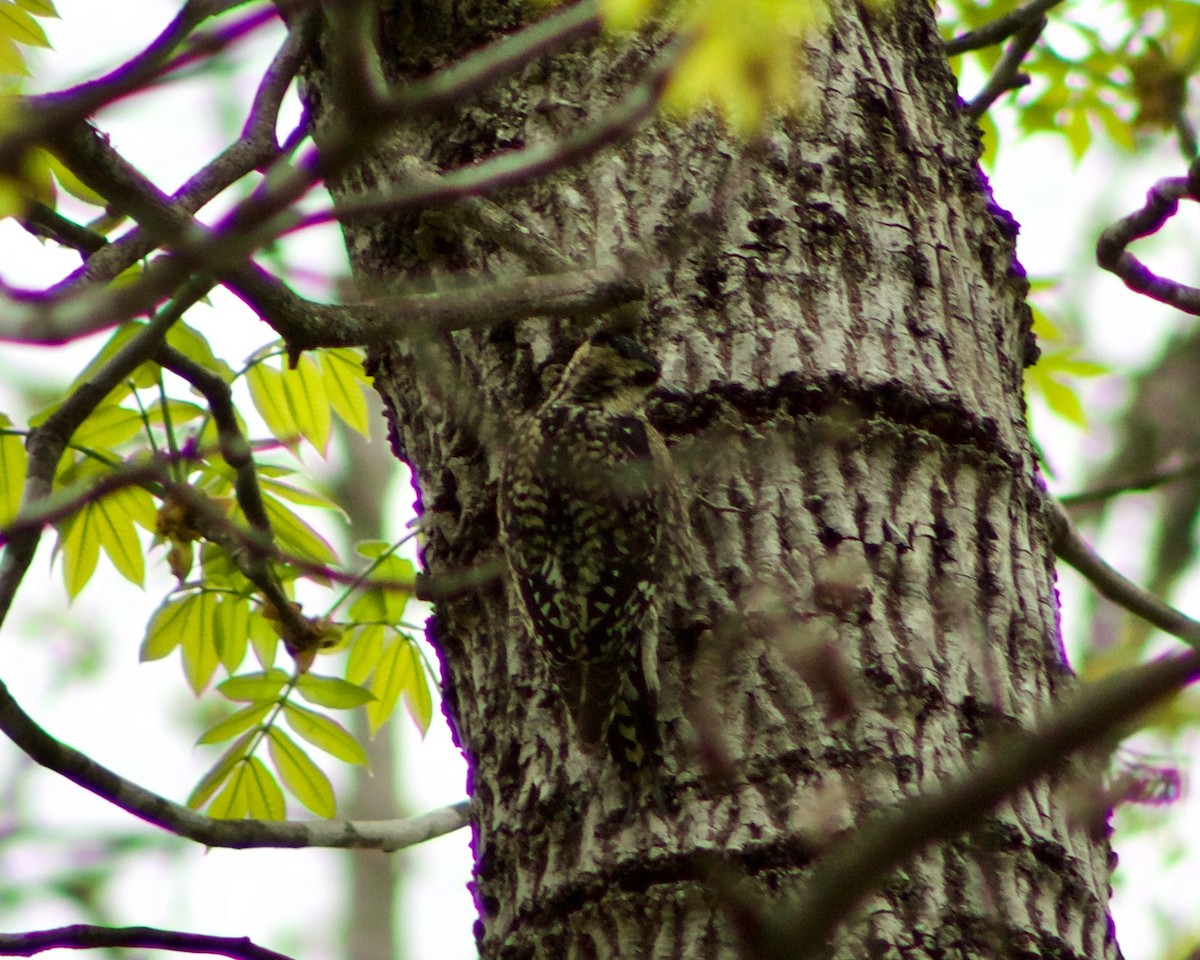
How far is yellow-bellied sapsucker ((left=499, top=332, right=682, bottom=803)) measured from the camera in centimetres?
259

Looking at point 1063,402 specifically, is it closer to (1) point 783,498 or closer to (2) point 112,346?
(1) point 783,498

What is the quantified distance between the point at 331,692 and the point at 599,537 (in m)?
0.74

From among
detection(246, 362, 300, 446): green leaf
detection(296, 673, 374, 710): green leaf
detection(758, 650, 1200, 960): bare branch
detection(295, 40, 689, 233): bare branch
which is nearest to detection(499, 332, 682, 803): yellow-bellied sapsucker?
detection(296, 673, 374, 710): green leaf

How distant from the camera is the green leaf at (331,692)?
325cm

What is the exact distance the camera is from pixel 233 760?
3312 mm

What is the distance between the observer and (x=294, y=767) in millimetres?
3355

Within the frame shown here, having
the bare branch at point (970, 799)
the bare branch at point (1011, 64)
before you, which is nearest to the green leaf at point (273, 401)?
the bare branch at point (1011, 64)

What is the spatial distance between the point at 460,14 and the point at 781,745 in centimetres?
192

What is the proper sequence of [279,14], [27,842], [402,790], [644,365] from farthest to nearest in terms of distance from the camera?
[402,790] < [644,365] < [27,842] < [279,14]

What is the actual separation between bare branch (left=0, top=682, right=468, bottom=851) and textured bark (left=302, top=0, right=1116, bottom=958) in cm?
33

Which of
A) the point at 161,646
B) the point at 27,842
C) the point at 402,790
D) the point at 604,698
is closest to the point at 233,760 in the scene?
the point at 161,646

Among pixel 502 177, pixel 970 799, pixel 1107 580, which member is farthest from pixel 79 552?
pixel 970 799

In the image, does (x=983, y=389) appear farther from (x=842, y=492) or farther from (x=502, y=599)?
(x=502, y=599)

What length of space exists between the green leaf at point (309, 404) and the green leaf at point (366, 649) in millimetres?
493
